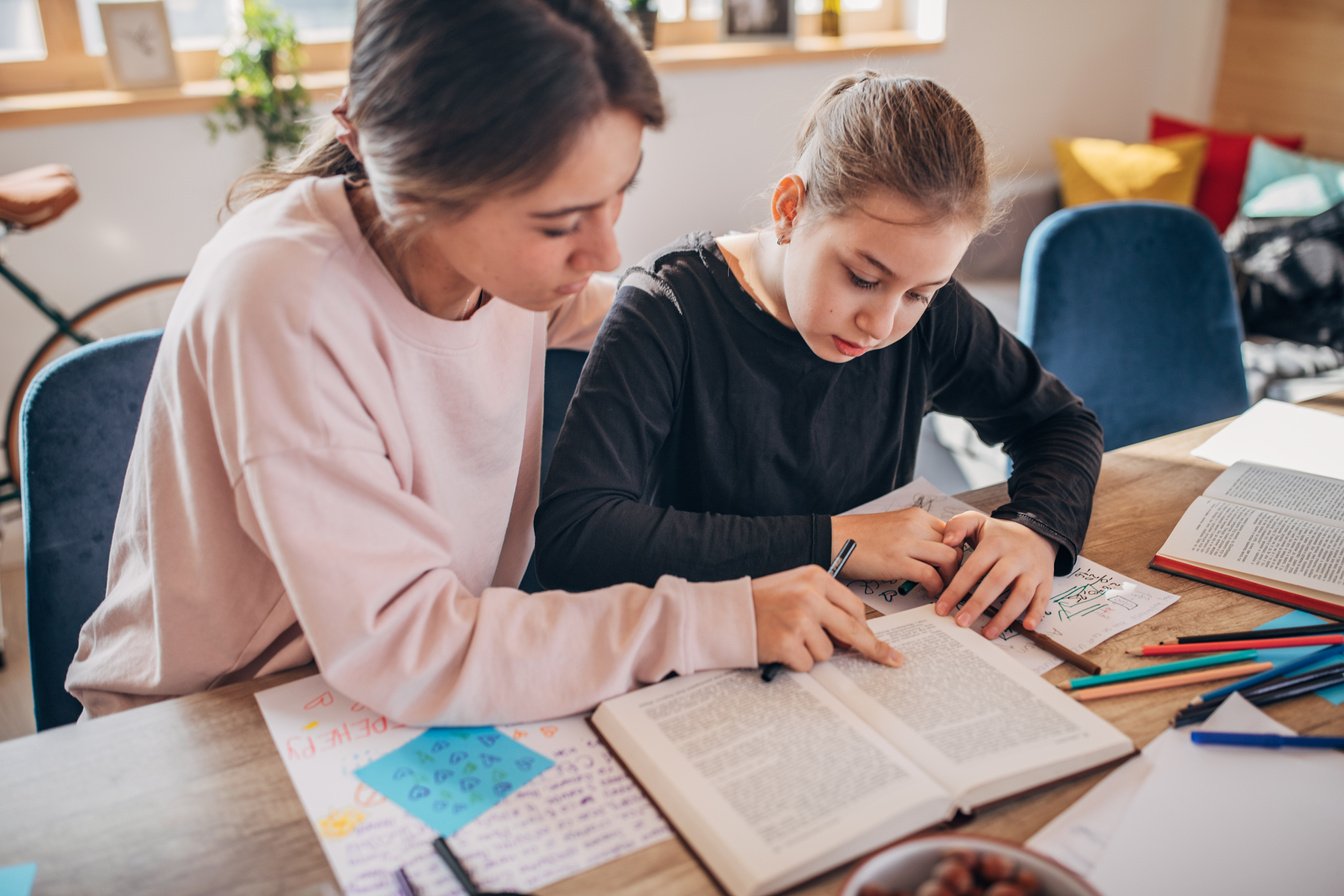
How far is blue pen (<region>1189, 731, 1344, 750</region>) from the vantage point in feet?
2.66

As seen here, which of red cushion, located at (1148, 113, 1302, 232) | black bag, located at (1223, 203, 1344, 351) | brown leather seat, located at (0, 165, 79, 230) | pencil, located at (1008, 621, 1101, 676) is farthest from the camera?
red cushion, located at (1148, 113, 1302, 232)

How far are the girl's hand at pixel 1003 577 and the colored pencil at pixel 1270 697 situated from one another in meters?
0.16

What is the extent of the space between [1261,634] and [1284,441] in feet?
1.80

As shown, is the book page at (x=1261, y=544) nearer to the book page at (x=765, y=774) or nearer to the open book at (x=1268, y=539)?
the open book at (x=1268, y=539)

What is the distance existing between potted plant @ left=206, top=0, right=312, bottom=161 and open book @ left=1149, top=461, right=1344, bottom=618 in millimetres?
2228

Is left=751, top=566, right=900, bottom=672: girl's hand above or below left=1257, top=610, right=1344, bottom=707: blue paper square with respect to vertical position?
above

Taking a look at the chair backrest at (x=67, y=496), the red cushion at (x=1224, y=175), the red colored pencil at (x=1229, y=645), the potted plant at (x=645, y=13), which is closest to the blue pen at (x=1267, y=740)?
the red colored pencil at (x=1229, y=645)

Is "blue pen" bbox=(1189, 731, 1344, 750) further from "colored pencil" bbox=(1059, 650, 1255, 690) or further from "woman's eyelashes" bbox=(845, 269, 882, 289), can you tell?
"woman's eyelashes" bbox=(845, 269, 882, 289)

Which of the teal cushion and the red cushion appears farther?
the red cushion

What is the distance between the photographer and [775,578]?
3.02 feet

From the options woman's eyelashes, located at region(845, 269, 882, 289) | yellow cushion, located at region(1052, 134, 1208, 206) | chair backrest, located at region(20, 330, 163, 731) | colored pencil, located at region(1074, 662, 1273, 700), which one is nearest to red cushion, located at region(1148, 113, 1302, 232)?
yellow cushion, located at region(1052, 134, 1208, 206)

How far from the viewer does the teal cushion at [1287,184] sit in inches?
119

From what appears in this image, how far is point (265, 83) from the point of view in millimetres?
2635

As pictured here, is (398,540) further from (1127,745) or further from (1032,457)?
(1032,457)
